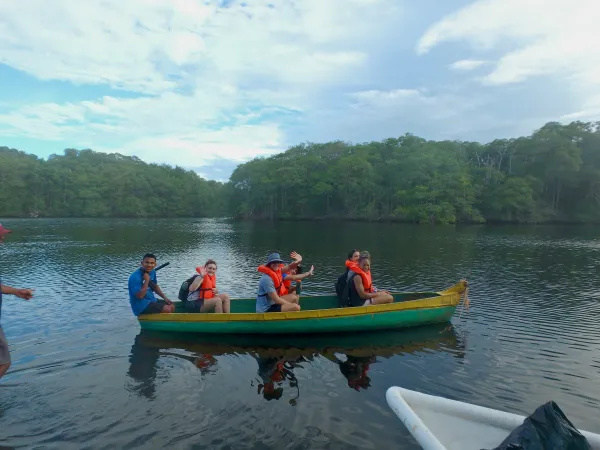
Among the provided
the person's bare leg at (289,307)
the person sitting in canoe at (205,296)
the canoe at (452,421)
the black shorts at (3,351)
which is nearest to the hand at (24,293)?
the black shorts at (3,351)

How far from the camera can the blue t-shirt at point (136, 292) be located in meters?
9.27

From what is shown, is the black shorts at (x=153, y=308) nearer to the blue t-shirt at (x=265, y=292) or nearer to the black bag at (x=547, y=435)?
the blue t-shirt at (x=265, y=292)

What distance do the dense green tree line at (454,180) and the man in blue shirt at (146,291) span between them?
5627cm

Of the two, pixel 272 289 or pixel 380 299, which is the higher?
pixel 272 289

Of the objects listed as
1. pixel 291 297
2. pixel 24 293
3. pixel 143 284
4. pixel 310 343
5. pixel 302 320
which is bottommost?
pixel 310 343

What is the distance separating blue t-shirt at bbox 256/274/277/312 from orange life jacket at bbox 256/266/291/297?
0.38 ft

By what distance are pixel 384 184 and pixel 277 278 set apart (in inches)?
2623

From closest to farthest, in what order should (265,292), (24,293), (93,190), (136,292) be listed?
(24,293)
(136,292)
(265,292)
(93,190)

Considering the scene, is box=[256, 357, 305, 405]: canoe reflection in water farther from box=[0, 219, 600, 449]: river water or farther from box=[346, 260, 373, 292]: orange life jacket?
box=[346, 260, 373, 292]: orange life jacket

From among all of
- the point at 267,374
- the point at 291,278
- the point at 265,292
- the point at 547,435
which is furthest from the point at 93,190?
the point at 547,435

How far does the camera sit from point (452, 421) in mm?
4238

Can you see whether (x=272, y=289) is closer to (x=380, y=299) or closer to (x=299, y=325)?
(x=299, y=325)

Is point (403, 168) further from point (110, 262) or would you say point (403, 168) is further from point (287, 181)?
point (110, 262)

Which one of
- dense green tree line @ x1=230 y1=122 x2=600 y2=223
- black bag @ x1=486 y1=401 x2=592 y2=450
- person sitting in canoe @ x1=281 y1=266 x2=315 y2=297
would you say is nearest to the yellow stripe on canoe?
person sitting in canoe @ x1=281 y1=266 x2=315 y2=297
